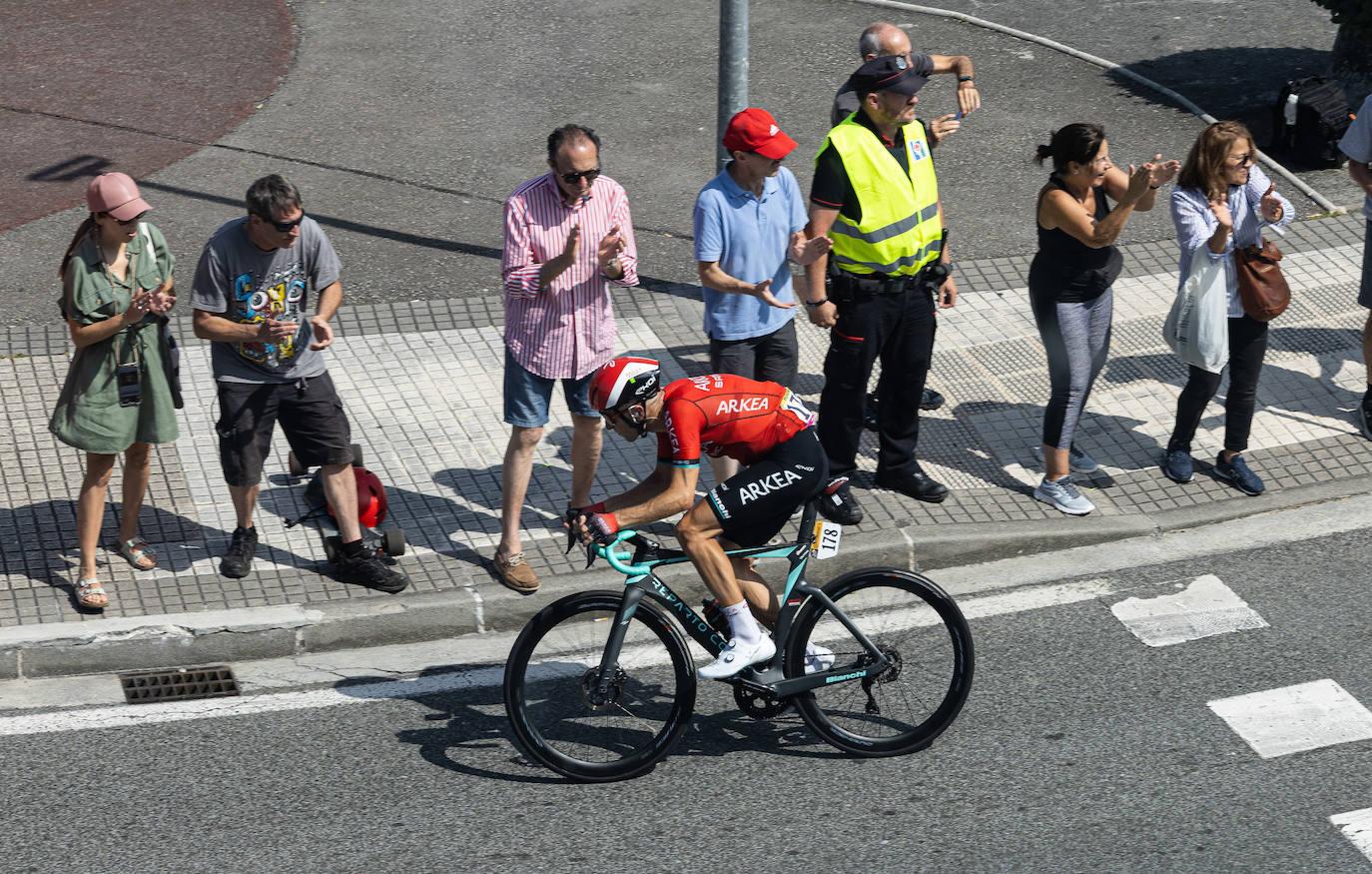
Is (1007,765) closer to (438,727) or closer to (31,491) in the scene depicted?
(438,727)

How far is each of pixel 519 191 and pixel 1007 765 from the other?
3.05m

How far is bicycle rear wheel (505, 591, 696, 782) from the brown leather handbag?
3.50 metres

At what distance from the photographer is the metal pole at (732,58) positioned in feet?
31.5

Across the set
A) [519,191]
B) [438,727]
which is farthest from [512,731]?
[519,191]

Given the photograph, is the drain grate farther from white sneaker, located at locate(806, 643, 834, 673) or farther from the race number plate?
the race number plate

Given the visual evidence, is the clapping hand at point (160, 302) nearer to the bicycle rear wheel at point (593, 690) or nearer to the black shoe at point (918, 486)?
the bicycle rear wheel at point (593, 690)

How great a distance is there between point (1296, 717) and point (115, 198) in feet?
16.3

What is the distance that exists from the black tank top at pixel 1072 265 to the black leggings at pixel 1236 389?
29.5 inches

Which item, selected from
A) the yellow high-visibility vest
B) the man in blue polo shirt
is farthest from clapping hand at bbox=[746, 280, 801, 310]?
the yellow high-visibility vest

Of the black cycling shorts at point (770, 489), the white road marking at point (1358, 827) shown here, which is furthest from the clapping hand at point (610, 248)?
the white road marking at point (1358, 827)

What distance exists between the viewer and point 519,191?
23.7 feet

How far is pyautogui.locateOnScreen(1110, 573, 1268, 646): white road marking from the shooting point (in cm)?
723

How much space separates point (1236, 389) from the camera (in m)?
8.42

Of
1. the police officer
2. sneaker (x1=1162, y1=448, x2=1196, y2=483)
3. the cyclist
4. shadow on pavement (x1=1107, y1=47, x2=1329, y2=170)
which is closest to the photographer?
the cyclist
